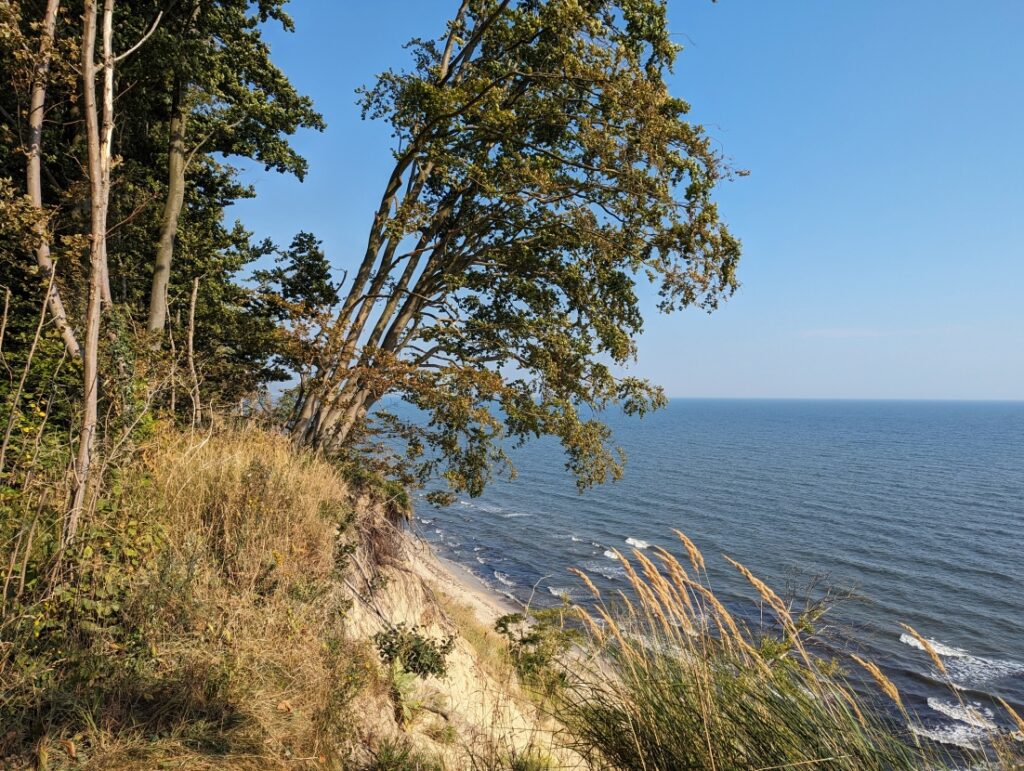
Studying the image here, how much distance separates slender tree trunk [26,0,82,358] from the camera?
4.93 m

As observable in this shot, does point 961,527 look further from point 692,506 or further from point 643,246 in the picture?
point 643,246

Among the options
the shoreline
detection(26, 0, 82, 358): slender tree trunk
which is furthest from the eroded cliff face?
the shoreline

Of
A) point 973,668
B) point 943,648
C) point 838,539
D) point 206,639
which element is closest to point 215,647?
point 206,639

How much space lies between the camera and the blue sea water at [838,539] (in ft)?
60.1

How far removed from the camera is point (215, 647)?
4020 mm

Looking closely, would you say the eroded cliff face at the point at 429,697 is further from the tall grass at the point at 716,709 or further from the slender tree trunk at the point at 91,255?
the slender tree trunk at the point at 91,255

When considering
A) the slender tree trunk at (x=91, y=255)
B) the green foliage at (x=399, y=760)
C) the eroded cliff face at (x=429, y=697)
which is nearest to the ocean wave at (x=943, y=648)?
the eroded cliff face at (x=429, y=697)

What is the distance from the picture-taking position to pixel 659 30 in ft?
34.6

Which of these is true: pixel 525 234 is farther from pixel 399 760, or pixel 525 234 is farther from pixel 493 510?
pixel 493 510

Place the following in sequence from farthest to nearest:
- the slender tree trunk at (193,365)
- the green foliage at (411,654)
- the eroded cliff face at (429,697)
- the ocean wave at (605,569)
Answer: the ocean wave at (605,569)
the slender tree trunk at (193,365)
the green foliage at (411,654)
the eroded cliff face at (429,697)

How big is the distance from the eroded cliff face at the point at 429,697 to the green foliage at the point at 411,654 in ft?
0.41

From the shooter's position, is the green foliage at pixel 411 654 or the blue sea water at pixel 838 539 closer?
the green foliage at pixel 411 654

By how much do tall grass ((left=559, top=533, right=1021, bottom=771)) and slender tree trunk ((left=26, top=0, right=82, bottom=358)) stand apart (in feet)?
14.3

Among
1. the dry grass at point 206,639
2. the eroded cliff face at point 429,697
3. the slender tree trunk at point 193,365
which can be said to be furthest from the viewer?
the slender tree trunk at point 193,365
